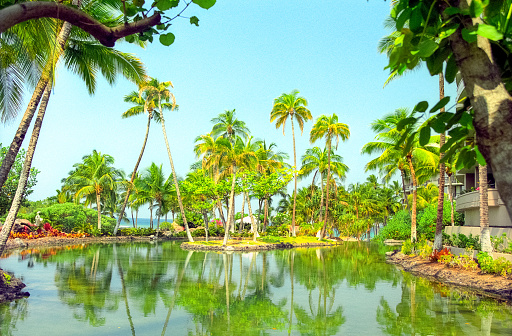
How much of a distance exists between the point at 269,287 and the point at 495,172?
11.6m

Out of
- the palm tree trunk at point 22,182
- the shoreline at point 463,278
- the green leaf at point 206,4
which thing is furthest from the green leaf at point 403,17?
the shoreline at point 463,278

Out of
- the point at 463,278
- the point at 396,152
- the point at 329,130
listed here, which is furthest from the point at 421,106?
the point at 329,130

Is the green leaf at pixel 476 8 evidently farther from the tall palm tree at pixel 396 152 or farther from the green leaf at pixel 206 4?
the tall palm tree at pixel 396 152

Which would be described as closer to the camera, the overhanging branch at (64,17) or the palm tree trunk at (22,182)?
the overhanging branch at (64,17)

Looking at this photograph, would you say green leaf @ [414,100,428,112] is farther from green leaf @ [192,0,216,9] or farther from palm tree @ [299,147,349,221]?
palm tree @ [299,147,349,221]

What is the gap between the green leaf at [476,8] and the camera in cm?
141

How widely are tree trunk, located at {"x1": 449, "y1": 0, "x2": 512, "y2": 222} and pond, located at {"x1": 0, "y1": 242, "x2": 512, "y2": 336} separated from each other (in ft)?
21.7

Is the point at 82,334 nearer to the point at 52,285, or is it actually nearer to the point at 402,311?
the point at 52,285

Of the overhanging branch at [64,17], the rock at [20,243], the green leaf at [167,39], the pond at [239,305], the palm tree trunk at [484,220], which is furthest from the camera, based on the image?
the rock at [20,243]

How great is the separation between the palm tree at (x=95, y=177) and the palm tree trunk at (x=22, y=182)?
28.0 m

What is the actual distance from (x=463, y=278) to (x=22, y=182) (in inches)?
567

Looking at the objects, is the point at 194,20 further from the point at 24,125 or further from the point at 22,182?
the point at 22,182

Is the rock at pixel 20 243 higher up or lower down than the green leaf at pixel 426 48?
lower down

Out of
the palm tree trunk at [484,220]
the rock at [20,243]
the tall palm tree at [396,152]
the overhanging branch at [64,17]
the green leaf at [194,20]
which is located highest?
the tall palm tree at [396,152]
